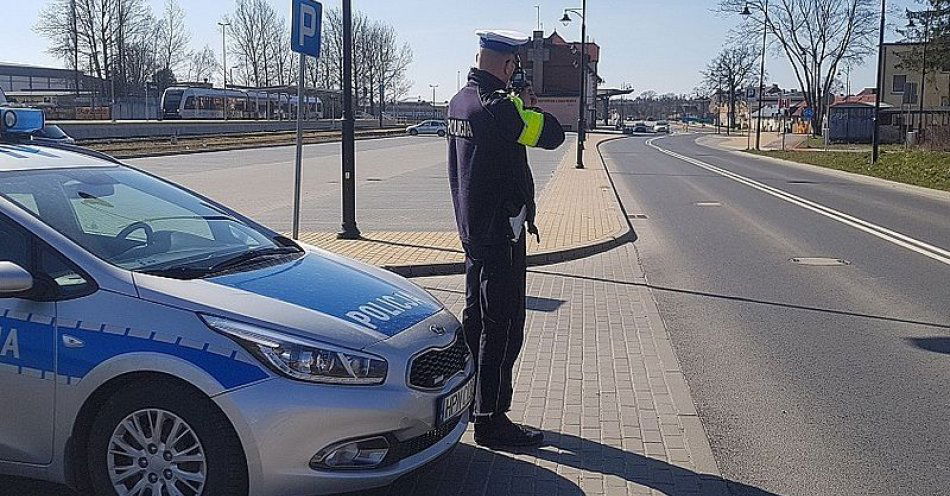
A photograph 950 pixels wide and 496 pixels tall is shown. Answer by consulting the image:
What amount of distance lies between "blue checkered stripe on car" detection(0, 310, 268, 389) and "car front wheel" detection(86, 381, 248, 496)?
0.15 meters

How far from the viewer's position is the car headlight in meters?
3.65

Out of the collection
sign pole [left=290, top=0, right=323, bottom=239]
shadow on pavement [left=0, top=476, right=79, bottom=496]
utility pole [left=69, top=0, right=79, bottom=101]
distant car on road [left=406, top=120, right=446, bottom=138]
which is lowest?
shadow on pavement [left=0, top=476, right=79, bottom=496]

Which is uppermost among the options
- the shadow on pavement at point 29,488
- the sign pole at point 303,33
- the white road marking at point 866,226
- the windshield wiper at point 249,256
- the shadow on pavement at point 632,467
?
the sign pole at point 303,33

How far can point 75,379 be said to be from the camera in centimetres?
373

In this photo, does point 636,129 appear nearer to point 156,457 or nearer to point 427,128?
point 427,128

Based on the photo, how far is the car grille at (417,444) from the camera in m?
3.86

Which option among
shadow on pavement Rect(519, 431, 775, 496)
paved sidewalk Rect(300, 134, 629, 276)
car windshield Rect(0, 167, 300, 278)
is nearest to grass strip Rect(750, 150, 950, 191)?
paved sidewalk Rect(300, 134, 629, 276)

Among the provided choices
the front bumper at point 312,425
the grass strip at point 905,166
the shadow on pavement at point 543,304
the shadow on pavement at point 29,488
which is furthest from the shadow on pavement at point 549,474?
the grass strip at point 905,166

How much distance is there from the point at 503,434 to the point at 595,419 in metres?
0.71

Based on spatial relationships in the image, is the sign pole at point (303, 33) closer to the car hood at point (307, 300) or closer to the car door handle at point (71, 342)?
the car hood at point (307, 300)

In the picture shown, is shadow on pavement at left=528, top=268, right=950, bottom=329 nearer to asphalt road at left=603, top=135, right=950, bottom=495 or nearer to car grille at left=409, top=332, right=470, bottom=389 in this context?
asphalt road at left=603, top=135, right=950, bottom=495

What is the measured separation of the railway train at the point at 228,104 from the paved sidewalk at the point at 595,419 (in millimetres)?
54679

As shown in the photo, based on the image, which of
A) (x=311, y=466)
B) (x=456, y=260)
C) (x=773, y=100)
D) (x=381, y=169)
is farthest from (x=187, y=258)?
(x=773, y=100)

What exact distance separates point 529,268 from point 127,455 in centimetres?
765
